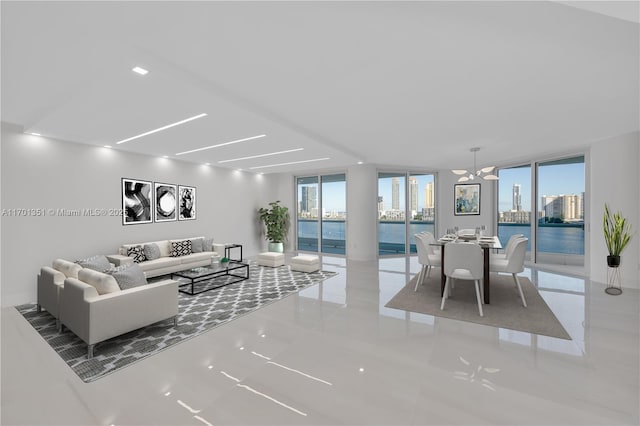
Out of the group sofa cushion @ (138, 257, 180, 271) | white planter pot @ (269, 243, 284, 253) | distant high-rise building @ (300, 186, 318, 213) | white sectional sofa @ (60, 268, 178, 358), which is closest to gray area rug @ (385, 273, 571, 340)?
white sectional sofa @ (60, 268, 178, 358)

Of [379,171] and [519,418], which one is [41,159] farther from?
[379,171]

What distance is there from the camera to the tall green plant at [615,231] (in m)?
4.65

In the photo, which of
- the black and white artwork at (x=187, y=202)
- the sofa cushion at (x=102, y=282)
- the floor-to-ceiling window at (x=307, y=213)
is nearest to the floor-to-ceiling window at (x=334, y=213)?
the floor-to-ceiling window at (x=307, y=213)

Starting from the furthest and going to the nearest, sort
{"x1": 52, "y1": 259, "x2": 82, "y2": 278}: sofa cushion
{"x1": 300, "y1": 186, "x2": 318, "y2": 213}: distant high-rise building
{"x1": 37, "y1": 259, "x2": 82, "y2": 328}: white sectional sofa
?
{"x1": 300, "y1": 186, "x2": 318, "y2": 213}: distant high-rise building
{"x1": 52, "y1": 259, "x2": 82, "y2": 278}: sofa cushion
{"x1": 37, "y1": 259, "x2": 82, "y2": 328}: white sectional sofa

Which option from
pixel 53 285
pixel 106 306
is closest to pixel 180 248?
pixel 53 285

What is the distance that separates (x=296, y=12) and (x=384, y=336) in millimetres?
3155

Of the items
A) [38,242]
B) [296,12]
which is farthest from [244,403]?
[38,242]

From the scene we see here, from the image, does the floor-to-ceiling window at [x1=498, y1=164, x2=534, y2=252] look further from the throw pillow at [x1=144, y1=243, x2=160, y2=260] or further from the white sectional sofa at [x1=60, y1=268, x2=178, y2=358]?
the throw pillow at [x1=144, y1=243, x2=160, y2=260]

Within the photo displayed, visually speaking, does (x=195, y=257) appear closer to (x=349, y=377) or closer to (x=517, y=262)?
(x=349, y=377)

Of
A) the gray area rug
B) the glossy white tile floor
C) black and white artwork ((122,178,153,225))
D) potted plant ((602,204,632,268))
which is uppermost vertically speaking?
black and white artwork ((122,178,153,225))

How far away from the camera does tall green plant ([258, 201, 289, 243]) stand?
8609 millimetres

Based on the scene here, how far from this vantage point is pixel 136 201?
575cm

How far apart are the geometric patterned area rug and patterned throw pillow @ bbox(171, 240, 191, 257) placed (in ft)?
4.88

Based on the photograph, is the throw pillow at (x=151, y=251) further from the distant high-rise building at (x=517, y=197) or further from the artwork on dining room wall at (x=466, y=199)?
the distant high-rise building at (x=517, y=197)
